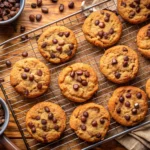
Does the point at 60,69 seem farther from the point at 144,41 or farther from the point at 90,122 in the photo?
the point at 144,41

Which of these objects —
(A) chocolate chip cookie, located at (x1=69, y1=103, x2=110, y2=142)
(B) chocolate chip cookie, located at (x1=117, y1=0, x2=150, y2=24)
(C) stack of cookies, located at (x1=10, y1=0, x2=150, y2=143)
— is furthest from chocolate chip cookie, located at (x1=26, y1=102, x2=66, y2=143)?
(B) chocolate chip cookie, located at (x1=117, y1=0, x2=150, y2=24)

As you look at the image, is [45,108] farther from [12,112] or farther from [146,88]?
[146,88]

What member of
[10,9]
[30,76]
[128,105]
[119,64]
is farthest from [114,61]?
[10,9]

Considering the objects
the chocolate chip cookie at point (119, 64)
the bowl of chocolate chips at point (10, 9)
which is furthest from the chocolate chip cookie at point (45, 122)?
the bowl of chocolate chips at point (10, 9)

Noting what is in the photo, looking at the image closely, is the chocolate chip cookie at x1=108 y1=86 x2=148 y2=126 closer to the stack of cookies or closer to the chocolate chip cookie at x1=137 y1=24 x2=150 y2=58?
the stack of cookies

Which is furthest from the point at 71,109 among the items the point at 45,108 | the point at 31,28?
the point at 31,28

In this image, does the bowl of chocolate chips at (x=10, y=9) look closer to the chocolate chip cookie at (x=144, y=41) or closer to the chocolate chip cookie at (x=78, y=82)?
the chocolate chip cookie at (x=78, y=82)
